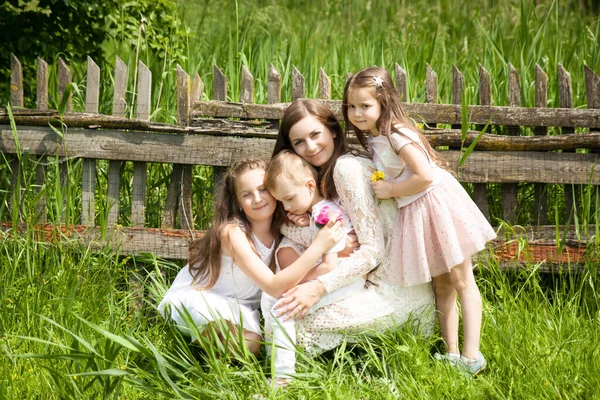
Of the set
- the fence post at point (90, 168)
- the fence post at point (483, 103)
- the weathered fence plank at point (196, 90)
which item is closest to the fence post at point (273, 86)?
the weathered fence plank at point (196, 90)

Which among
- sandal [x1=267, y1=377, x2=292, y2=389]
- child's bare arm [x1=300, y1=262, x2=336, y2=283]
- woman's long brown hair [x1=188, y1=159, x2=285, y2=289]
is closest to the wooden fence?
woman's long brown hair [x1=188, y1=159, x2=285, y2=289]

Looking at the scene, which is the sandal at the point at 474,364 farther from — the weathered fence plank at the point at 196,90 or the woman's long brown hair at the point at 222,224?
the weathered fence plank at the point at 196,90

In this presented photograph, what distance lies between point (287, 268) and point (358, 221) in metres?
0.34

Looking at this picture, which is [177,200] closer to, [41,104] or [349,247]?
[41,104]

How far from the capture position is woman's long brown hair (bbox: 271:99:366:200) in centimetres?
305

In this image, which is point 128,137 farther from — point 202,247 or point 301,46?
point 301,46

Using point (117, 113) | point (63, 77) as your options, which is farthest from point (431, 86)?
point (63, 77)

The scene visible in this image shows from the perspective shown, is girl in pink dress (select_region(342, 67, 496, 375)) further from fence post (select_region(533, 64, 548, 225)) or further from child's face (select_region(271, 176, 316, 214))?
fence post (select_region(533, 64, 548, 225))

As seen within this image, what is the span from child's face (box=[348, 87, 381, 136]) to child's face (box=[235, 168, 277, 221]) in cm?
45

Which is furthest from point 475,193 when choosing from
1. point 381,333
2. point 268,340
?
point 268,340

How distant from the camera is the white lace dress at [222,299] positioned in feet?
9.86

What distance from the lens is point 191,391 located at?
2.60 metres

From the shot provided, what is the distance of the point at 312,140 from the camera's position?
303 cm

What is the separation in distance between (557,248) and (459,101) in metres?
0.86
